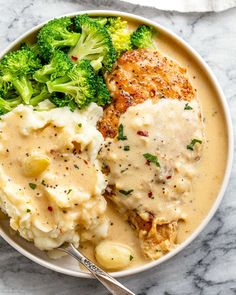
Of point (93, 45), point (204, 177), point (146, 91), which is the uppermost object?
point (93, 45)

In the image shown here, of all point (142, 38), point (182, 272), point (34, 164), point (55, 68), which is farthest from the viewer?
point (182, 272)

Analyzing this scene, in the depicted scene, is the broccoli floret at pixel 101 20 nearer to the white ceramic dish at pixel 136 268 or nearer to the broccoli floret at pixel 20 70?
the white ceramic dish at pixel 136 268

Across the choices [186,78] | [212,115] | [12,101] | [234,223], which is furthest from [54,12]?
[234,223]

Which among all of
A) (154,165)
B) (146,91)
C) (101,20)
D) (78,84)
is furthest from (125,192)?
(101,20)

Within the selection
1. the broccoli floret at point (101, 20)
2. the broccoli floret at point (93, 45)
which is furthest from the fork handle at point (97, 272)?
the broccoli floret at point (101, 20)

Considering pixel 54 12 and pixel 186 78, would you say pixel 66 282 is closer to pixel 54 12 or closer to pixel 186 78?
pixel 186 78

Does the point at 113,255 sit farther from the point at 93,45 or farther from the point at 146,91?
the point at 93,45
